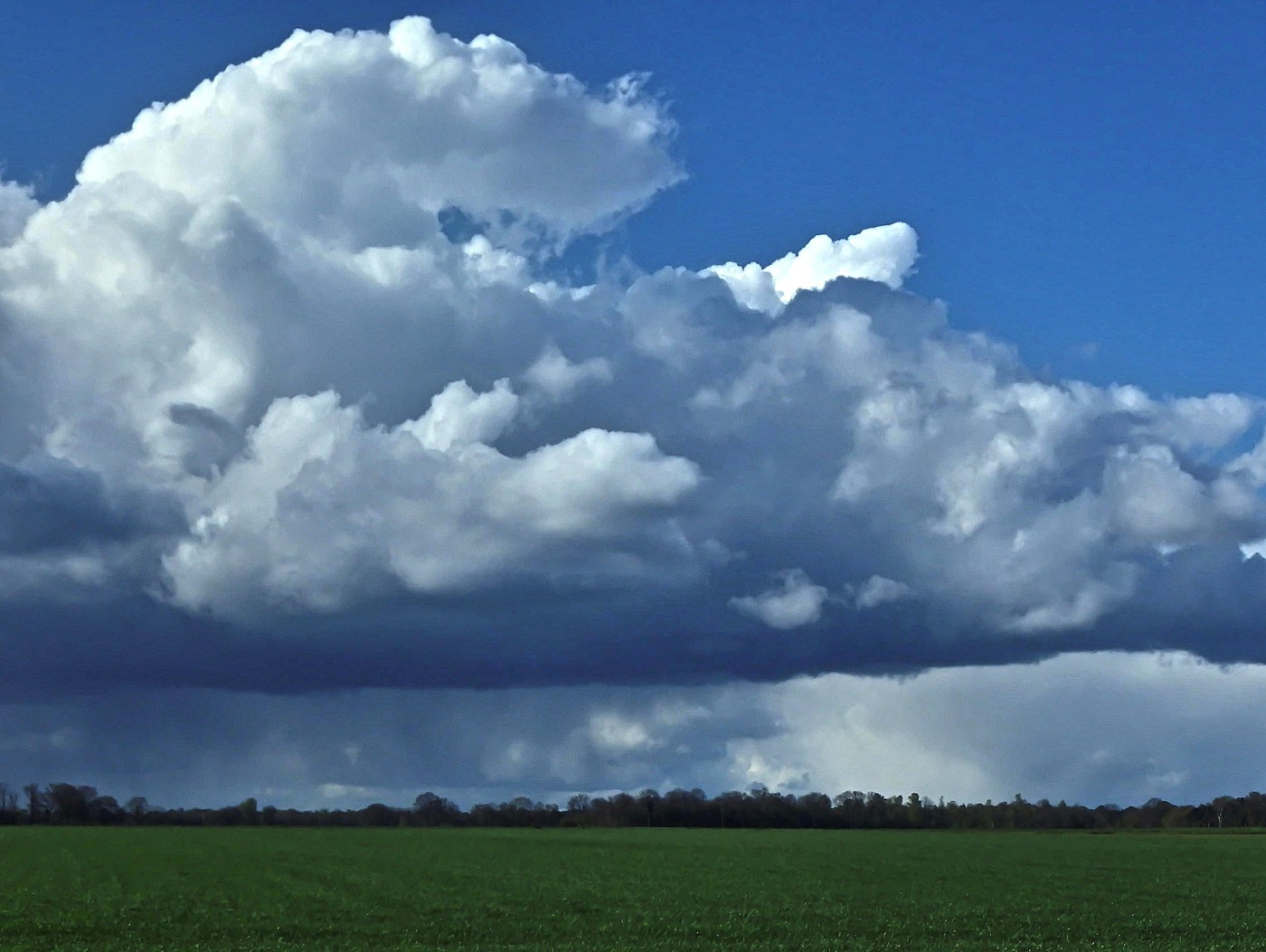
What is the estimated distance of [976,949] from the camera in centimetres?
5409

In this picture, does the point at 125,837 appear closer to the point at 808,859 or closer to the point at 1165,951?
the point at 808,859

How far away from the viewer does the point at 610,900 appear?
7356 centimetres

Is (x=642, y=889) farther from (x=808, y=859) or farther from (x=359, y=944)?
(x=808, y=859)

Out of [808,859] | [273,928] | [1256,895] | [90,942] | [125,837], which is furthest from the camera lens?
[125,837]

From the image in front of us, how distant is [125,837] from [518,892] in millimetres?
107364

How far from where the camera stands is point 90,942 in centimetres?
5394

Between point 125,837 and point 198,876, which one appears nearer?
point 198,876

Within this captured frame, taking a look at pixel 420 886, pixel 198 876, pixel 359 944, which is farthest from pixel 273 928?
pixel 198 876

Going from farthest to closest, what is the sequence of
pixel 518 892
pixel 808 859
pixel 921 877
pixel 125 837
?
pixel 125 837
pixel 808 859
pixel 921 877
pixel 518 892

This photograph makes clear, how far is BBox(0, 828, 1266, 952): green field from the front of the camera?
5700 centimetres

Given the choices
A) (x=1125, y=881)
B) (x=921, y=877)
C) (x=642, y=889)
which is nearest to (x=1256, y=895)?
(x=1125, y=881)

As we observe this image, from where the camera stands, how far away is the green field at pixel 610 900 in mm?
57000

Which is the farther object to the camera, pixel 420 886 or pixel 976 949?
pixel 420 886

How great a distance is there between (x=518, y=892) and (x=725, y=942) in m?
25.8
